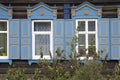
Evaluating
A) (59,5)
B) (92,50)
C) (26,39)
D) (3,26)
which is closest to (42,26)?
(26,39)

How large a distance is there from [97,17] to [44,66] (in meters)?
6.01

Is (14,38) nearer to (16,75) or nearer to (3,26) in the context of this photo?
(3,26)

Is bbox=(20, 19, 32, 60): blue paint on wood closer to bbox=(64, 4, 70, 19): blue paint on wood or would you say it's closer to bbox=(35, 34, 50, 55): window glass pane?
bbox=(35, 34, 50, 55): window glass pane

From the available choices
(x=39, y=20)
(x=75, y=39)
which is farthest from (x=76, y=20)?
(x=75, y=39)

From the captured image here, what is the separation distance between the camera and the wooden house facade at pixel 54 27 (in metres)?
10.3

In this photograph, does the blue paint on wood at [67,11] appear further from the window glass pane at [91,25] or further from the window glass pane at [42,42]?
the window glass pane at [42,42]

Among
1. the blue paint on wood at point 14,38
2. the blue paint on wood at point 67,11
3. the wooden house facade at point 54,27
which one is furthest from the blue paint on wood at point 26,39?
the blue paint on wood at point 67,11

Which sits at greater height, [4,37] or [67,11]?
[67,11]

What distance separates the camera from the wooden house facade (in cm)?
1027

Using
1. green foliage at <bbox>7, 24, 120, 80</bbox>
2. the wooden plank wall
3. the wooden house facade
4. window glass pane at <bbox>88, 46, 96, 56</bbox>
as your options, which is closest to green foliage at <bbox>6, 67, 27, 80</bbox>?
green foliage at <bbox>7, 24, 120, 80</bbox>

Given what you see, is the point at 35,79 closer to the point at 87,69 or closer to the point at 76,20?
the point at 87,69

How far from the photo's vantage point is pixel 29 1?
1062cm

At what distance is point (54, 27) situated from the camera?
1039 centimetres

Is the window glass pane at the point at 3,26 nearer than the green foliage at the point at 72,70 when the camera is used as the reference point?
No
